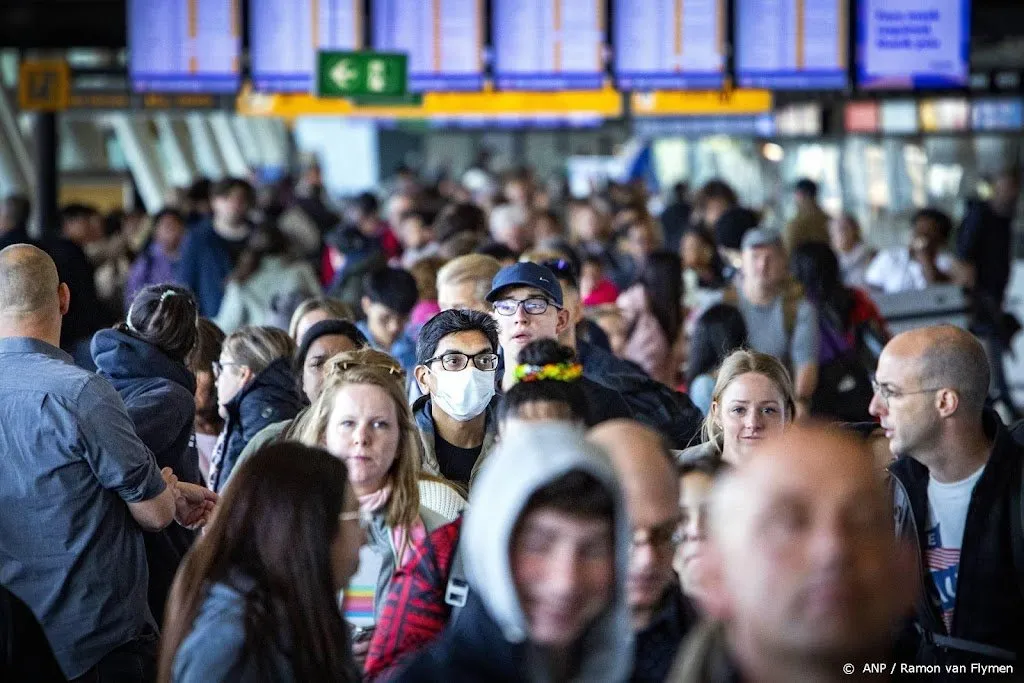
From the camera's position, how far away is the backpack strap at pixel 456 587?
3672 mm

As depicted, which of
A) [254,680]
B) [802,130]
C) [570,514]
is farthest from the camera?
[802,130]

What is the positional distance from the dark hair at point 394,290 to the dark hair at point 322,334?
144 cm

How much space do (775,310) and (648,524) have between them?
582cm

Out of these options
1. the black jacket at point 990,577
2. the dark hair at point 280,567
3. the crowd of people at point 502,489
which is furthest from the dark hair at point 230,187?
the dark hair at point 280,567

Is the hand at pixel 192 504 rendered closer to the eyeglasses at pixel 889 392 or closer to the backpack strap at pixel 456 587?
the backpack strap at pixel 456 587

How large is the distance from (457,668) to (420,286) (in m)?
5.91

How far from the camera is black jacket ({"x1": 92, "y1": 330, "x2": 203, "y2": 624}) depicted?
217 inches

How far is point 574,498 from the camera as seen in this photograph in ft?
9.09

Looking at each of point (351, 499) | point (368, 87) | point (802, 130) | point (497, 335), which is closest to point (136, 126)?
point (802, 130)

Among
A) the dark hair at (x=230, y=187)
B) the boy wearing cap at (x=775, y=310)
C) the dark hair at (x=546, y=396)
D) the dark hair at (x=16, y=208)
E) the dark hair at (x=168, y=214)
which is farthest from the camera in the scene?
the dark hair at (x=16, y=208)

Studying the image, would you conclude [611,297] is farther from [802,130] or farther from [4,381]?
[802,130]

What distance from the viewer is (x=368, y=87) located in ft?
43.9

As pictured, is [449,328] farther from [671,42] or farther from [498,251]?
[671,42]

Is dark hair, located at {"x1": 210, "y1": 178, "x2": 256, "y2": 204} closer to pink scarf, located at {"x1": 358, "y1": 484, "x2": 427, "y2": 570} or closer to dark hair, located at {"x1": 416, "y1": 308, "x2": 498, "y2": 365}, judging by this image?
dark hair, located at {"x1": 416, "y1": 308, "x2": 498, "y2": 365}
